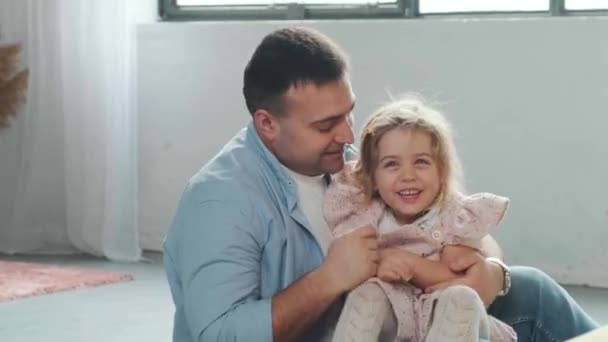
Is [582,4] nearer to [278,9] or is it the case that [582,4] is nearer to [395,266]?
[278,9]

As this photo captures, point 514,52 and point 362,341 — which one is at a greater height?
point 514,52

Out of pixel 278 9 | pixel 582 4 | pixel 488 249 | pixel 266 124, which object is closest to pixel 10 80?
pixel 278 9

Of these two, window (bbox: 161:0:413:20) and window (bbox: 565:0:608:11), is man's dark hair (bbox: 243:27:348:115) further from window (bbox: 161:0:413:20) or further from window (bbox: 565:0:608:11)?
window (bbox: 161:0:413:20)

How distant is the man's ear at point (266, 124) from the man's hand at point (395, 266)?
0.27 meters

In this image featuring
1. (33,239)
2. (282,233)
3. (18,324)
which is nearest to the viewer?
(282,233)

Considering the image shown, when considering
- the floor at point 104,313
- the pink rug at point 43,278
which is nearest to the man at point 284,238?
the floor at point 104,313

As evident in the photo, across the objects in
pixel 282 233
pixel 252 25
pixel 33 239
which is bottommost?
pixel 33 239

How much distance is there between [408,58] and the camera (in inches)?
163

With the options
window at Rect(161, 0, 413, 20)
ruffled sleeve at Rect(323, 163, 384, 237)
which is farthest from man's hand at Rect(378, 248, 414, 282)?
window at Rect(161, 0, 413, 20)

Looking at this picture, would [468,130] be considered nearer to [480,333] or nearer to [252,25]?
[252,25]

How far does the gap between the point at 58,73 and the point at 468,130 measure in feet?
5.62

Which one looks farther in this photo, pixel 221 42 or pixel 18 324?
pixel 221 42

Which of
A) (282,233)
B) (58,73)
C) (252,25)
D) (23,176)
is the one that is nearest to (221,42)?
(252,25)

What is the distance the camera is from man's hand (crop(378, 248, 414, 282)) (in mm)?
1829
